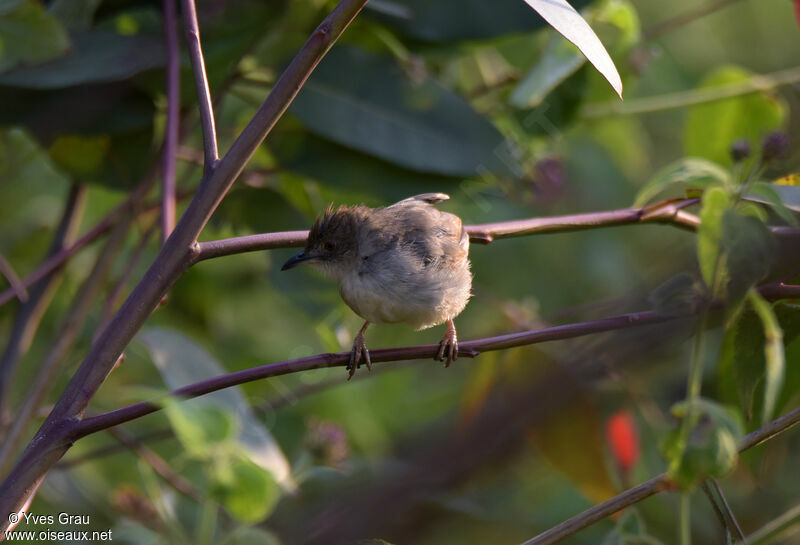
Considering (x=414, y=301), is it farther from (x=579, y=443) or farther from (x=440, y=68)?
(x=440, y=68)

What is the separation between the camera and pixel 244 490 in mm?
1517

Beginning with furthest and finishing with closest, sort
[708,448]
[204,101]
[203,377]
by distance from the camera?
[203,377] → [204,101] → [708,448]

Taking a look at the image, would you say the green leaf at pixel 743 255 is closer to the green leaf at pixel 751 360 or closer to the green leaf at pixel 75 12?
the green leaf at pixel 751 360

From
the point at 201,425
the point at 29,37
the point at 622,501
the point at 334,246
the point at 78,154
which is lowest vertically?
the point at 622,501

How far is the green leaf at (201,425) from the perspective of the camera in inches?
54.6

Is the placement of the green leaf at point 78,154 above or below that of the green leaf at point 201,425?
above

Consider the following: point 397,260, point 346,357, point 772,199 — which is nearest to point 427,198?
point 397,260

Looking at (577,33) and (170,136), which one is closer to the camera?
(577,33)

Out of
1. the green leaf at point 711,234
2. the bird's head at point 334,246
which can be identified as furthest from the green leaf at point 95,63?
the green leaf at point 711,234

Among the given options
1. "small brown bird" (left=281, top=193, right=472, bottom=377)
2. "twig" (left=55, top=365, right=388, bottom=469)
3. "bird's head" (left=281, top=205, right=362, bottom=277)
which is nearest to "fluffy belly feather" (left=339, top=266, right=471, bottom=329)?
"small brown bird" (left=281, top=193, right=472, bottom=377)

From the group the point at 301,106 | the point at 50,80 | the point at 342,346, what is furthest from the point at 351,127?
the point at 50,80

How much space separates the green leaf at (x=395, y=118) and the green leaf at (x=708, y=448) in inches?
49.5

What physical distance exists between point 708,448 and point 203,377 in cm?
129

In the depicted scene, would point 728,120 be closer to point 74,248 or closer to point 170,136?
point 170,136
